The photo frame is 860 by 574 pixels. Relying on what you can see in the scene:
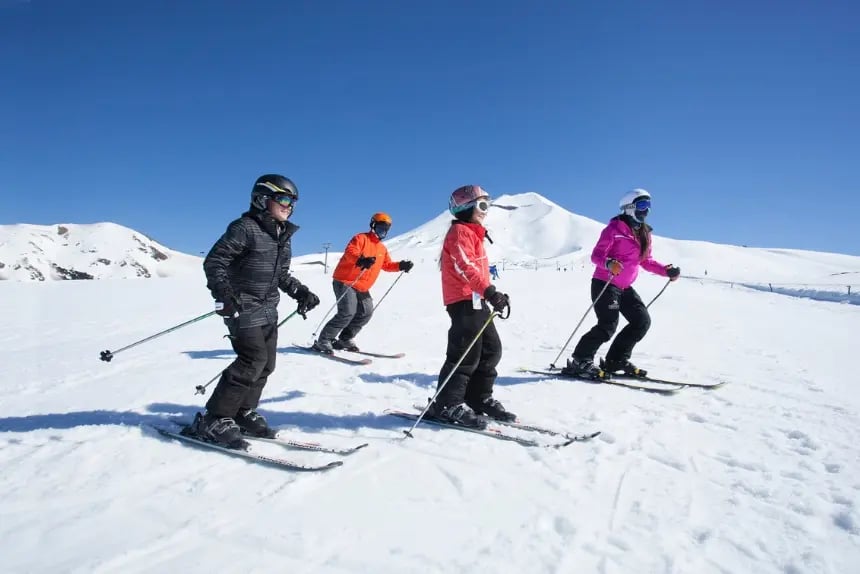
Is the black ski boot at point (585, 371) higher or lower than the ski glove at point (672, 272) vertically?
lower

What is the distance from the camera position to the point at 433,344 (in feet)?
30.1

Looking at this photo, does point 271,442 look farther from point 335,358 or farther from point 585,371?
point 585,371

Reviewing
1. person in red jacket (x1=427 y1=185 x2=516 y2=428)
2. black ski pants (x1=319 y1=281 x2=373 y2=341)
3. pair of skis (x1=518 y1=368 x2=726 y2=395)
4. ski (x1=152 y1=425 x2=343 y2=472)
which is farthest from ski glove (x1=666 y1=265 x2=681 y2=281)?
ski (x1=152 y1=425 x2=343 y2=472)

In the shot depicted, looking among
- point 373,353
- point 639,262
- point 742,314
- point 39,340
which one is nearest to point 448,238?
point 639,262

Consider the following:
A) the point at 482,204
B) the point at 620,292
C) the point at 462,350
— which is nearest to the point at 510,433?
the point at 462,350

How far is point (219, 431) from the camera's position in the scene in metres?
3.53

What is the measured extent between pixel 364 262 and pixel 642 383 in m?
4.58

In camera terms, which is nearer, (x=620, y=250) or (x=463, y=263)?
(x=463, y=263)

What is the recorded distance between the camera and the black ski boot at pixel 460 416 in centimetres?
406

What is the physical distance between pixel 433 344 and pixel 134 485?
656 cm

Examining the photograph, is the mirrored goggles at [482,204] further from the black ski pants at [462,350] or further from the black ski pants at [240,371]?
the black ski pants at [240,371]

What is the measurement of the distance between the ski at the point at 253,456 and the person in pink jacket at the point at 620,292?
415cm

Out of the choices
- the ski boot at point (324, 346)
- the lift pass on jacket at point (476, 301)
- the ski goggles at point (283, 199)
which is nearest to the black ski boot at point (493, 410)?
the lift pass on jacket at point (476, 301)

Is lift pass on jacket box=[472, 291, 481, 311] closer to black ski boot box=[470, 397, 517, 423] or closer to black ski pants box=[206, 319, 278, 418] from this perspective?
black ski boot box=[470, 397, 517, 423]
